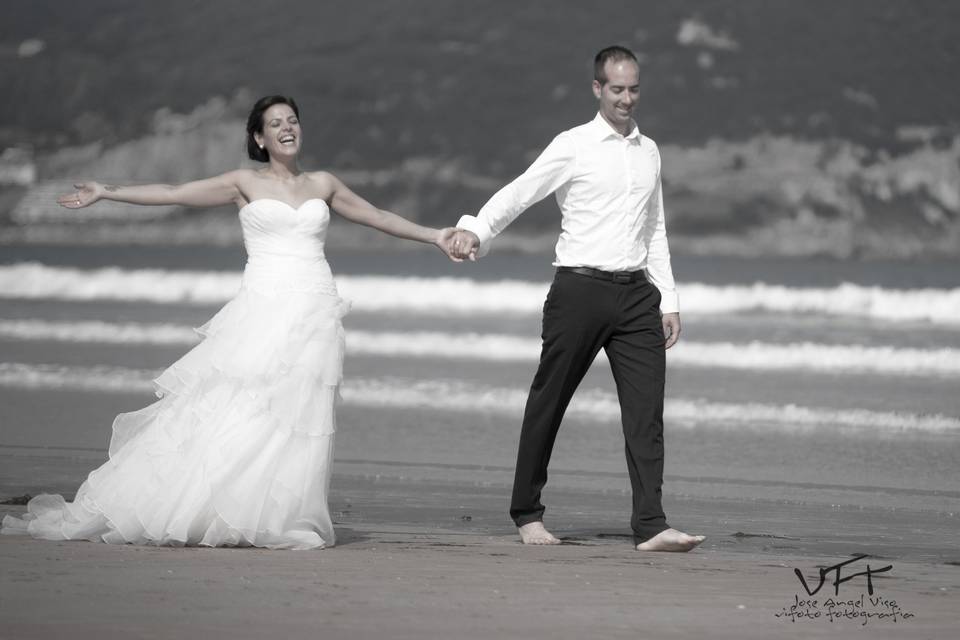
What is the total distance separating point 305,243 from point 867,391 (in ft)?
25.9

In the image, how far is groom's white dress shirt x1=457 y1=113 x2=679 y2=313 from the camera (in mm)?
5910

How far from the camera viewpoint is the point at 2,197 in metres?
66.7

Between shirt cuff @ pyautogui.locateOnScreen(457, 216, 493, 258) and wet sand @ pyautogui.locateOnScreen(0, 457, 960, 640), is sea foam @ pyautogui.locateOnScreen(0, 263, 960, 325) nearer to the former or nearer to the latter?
wet sand @ pyautogui.locateOnScreen(0, 457, 960, 640)

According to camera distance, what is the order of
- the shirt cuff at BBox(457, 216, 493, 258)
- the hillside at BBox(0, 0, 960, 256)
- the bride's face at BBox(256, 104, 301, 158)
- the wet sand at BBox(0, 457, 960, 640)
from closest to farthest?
the wet sand at BBox(0, 457, 960, 640) < the bride's face at BBox(256, 104, 301, 158) < the shirt cuff at BBox(457, 216, 493, 258) < the hillside at BBox(0, 0, 960, 256)

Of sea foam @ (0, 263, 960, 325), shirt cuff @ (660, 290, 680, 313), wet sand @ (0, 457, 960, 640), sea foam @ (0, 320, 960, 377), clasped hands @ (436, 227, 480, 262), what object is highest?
sea foam @ (0, 263, 960, 325)

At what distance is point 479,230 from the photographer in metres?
6.04

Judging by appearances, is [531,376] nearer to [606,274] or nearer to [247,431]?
[606,274]

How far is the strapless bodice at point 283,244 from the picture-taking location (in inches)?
228

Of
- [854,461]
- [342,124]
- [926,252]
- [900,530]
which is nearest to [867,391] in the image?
[854,461]

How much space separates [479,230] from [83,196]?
65.7 inches

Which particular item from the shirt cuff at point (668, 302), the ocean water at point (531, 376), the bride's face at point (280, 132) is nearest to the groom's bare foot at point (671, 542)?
the shirt cuff at point (668, 302)

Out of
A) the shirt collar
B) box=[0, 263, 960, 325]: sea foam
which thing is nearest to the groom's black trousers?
the shirt collar

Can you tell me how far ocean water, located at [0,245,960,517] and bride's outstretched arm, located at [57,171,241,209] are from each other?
0.70m

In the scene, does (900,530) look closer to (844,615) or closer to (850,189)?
(844,615)
